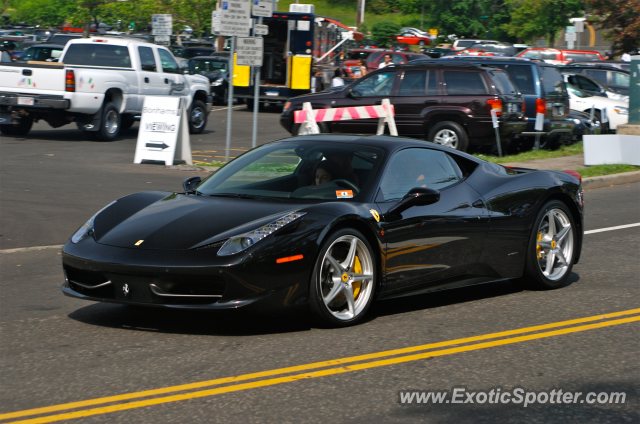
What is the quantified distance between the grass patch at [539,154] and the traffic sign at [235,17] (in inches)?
202

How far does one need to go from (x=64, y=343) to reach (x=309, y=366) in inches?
63.4

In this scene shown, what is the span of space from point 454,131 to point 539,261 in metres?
9.47

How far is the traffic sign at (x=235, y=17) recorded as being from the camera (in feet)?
45.6

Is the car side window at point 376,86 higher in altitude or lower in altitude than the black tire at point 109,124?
higher

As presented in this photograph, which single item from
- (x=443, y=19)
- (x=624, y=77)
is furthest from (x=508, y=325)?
(x=443, y=19)

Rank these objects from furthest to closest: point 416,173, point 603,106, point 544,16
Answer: point 544,16 → point 603,106 → point 416,173

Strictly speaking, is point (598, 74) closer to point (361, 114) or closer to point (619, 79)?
point (619, 79)

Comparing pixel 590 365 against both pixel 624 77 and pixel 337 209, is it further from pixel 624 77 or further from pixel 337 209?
pixel 624 77

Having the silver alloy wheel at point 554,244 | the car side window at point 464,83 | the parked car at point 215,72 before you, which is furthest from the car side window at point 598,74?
the silver alloy wheel at point 554,244

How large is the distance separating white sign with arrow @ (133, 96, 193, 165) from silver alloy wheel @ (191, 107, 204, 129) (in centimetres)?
542

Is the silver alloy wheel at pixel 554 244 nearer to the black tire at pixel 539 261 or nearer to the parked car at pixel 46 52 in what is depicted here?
the black tire at pixel 539 261

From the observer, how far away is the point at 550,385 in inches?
179

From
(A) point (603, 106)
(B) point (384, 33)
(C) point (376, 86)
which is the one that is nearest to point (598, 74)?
(A) point (603, 106)

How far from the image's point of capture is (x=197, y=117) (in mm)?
21594
